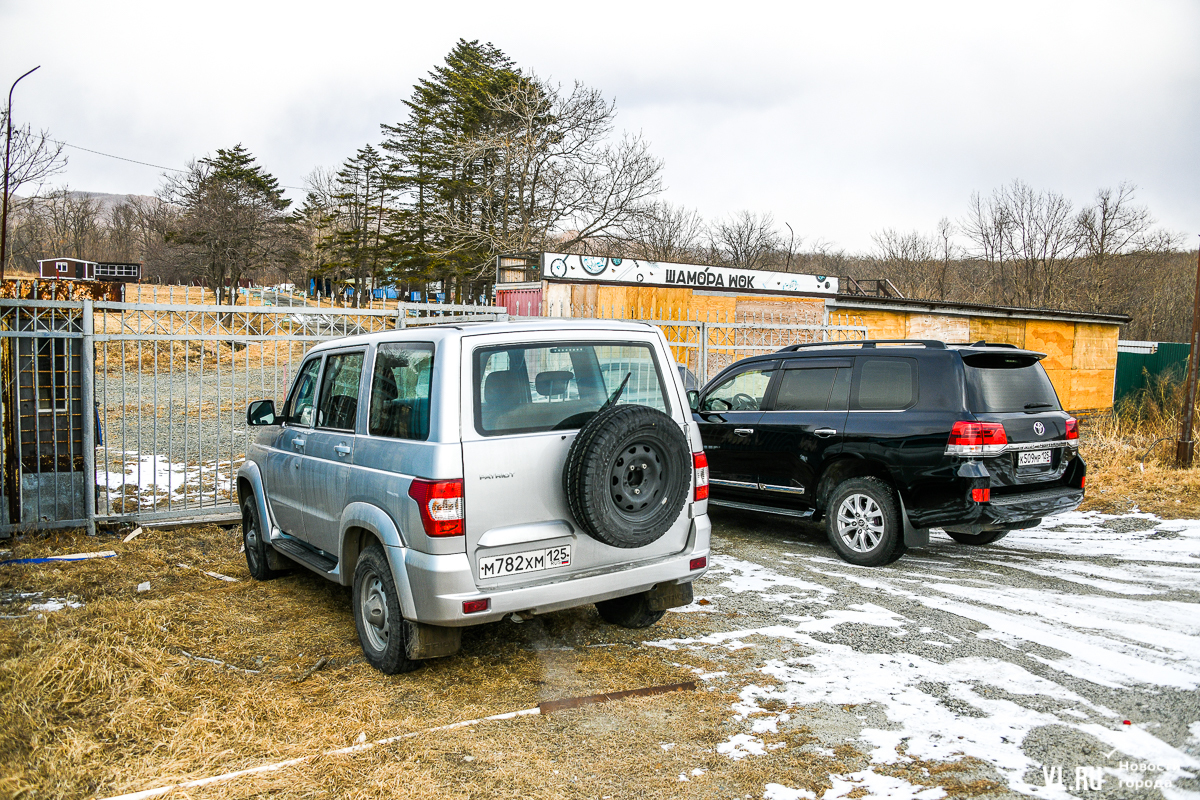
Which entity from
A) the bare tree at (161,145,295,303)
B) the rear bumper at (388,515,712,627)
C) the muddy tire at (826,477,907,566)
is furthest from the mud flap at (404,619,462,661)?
the bare tree at (161,145,295,303)

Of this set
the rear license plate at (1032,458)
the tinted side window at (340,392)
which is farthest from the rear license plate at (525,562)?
the rear license plate at (1032,458)

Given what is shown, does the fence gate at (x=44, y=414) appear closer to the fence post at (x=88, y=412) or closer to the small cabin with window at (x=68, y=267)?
the fence post at (x=88, y=412)

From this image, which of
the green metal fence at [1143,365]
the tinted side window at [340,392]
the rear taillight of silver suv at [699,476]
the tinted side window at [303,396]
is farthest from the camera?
the green metal fence at [1143,365]

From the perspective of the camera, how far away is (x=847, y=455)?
6762mm

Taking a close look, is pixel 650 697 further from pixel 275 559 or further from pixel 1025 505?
pixel 1025 505

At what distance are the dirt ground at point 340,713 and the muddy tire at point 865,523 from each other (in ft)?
6.81

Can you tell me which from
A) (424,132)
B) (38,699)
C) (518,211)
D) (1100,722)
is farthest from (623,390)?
(424,132)

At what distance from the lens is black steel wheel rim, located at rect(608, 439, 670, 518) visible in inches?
157

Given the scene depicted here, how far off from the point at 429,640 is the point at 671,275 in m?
15.4

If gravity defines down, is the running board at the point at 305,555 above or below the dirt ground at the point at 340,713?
above

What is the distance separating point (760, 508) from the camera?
748 cm

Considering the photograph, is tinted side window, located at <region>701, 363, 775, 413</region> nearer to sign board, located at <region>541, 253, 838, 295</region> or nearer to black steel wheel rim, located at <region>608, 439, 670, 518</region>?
black steel wheel rim, located at <region>608, 439, 670, 518</region>

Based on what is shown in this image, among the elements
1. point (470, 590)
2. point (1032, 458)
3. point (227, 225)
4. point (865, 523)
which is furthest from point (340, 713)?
point (227, 225)

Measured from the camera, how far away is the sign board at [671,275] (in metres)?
17.0
